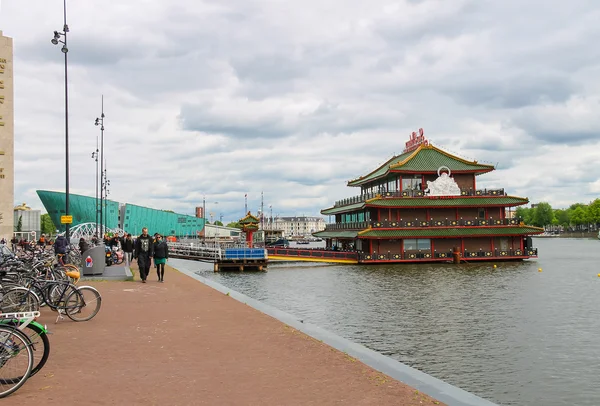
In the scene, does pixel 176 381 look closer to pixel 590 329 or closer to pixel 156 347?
pixel 156 347

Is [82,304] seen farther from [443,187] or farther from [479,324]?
[443,187]

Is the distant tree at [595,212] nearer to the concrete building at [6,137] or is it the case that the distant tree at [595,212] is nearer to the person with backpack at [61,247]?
the concrete building at [6,137]

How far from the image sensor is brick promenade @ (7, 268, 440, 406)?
7598mm

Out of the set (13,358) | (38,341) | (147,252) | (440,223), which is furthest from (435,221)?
(13,358)

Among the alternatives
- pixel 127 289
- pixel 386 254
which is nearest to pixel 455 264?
pixel 386 254

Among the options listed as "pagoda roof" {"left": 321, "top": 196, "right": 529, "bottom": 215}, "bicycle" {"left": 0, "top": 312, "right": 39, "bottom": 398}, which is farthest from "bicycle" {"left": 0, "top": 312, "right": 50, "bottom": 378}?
"pagoda roof" {"left": 321, "top": 196, "right": 529, "bottom": 215}

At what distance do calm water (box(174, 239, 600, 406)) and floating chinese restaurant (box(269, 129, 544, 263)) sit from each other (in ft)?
58.7

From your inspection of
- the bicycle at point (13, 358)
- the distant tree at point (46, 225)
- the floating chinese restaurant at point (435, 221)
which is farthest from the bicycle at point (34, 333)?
the distant tree at point (46, 225)

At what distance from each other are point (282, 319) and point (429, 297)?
1511 cm

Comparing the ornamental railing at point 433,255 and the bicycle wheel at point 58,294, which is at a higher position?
the bicycle wheel at point 58,294

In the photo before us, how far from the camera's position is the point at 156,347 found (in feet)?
36.0

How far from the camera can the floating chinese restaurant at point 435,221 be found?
57.7 m

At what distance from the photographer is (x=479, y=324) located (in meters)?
19.4

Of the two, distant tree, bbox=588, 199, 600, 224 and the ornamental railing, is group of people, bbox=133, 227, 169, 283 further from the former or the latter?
distant tree, bbox=588, 199, 600, 224
